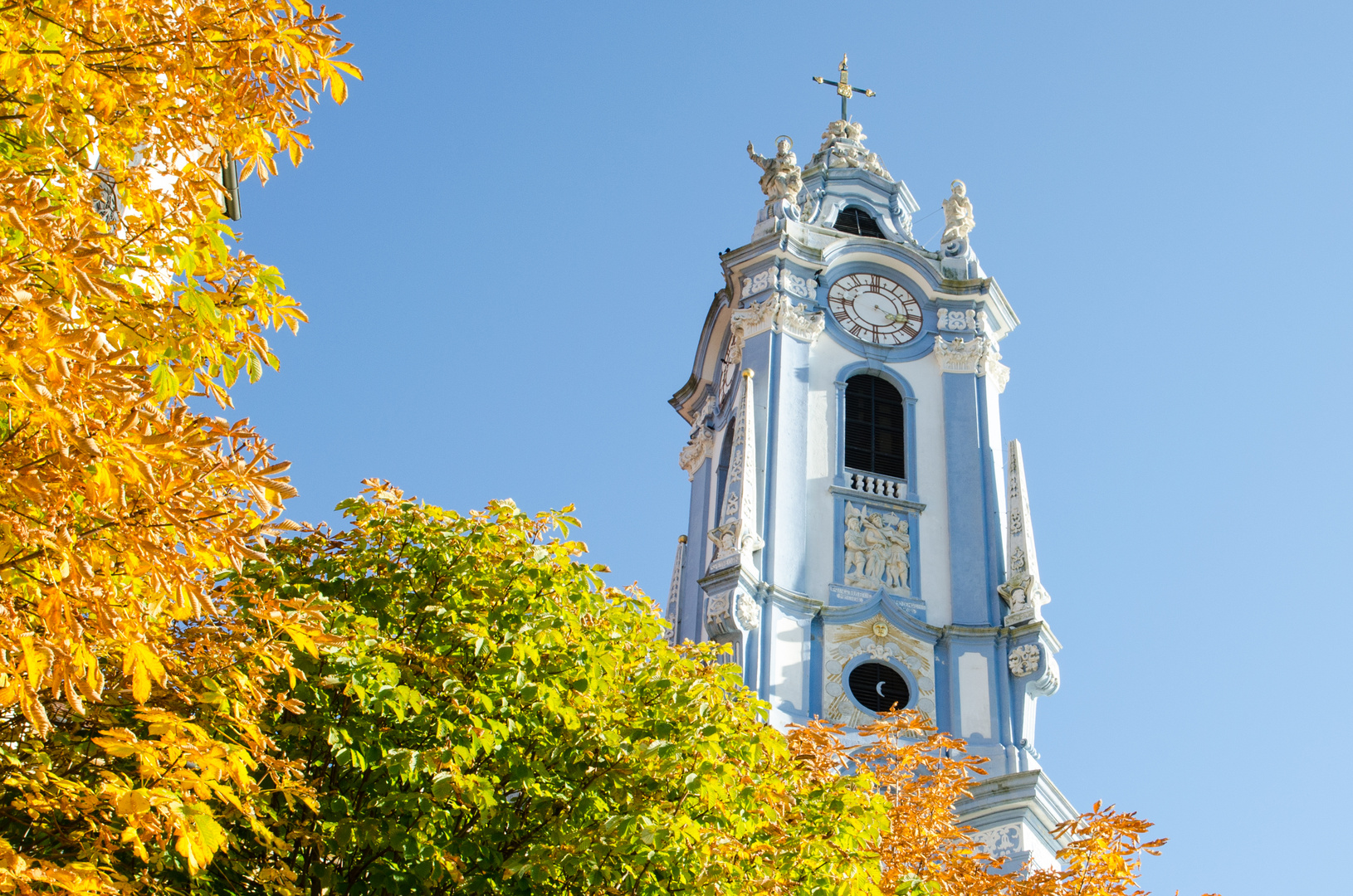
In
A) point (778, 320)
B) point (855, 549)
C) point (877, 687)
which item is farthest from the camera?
point (778, 320)

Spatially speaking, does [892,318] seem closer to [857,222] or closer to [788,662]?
[857,222]

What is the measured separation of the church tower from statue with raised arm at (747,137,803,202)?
0.18 ft

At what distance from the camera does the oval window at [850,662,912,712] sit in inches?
1005

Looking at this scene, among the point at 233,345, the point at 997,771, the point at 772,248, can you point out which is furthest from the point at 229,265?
the point at 772,248

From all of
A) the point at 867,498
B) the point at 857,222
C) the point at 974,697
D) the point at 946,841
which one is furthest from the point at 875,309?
the point at 946,841

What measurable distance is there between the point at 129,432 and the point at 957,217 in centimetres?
3063

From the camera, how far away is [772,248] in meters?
31.6

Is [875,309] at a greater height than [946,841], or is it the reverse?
[875,309]

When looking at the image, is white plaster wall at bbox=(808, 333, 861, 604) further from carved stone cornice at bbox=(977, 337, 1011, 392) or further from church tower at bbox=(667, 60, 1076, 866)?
carved stone cornice at bbox=(977, 337, 1011, 392)

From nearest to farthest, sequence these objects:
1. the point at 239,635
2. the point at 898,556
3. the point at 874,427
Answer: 1. the point at 239,635
2. the point at 898,556
3. the point at 874,427

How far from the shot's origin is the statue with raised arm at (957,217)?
34.0m

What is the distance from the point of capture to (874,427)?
29.7 meters

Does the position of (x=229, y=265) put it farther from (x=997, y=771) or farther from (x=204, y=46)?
(x=997, y=771)

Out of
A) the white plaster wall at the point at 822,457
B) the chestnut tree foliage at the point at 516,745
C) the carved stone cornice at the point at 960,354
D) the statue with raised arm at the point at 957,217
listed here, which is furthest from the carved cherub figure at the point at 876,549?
the chestnut tree foliage at the point at 516,745
